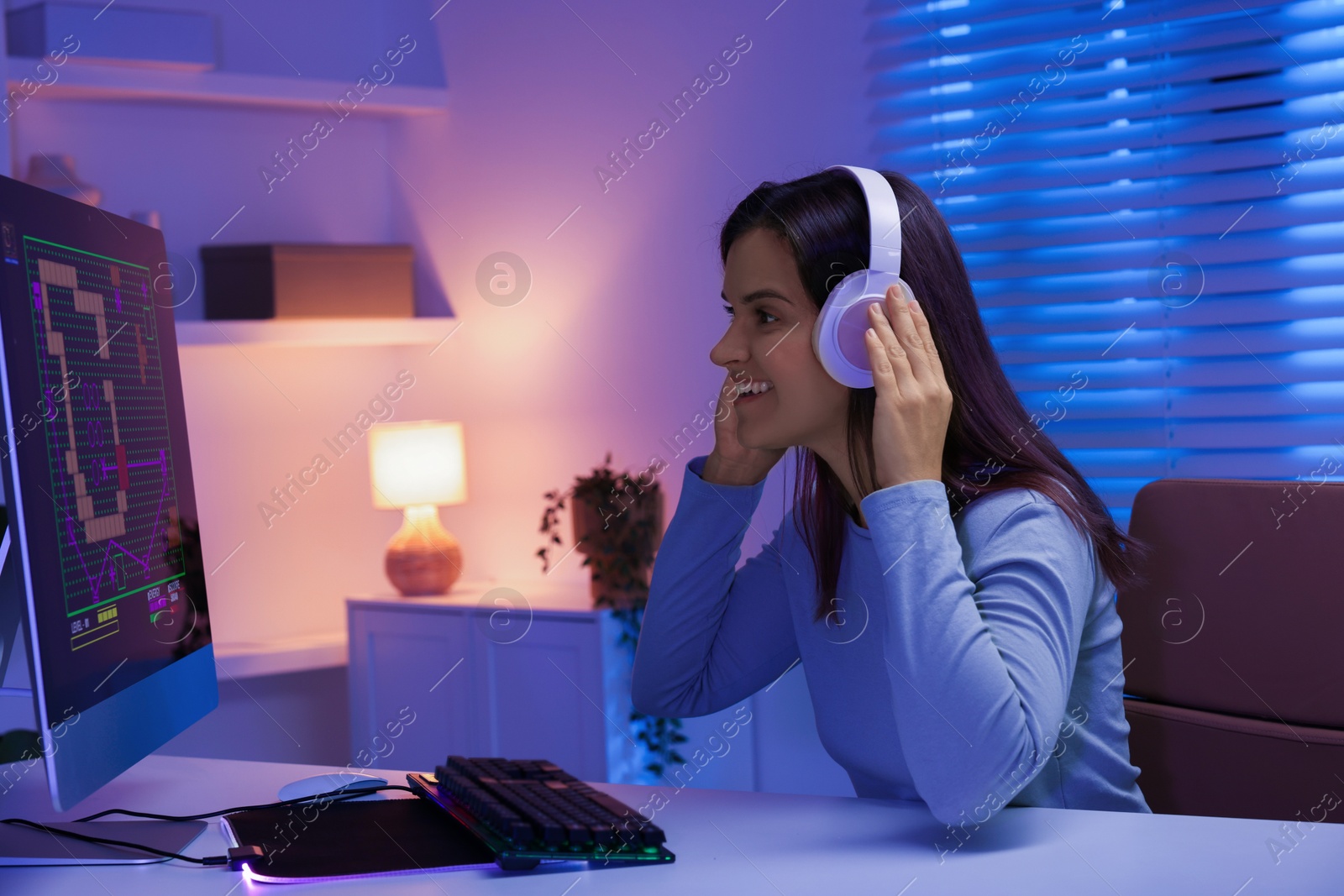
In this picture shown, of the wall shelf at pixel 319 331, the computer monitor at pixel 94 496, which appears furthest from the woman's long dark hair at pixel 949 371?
the wall shelf at pixel 319 331

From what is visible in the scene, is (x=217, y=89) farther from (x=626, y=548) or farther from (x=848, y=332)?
(x=848, y=332)

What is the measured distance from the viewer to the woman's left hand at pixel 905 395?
1.18 meters

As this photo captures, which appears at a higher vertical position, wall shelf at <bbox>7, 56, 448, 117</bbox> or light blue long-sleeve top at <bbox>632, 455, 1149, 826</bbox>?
wall shelf at <bbox>7, 56, 448, 117</bbox>

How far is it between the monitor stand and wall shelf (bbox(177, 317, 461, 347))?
1.96 m

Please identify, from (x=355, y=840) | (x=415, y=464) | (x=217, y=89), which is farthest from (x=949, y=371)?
(x=217, y=89)

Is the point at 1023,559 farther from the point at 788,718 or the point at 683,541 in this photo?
the point at 788,718

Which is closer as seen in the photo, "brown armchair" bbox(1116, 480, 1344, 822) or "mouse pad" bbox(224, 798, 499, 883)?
"mouse pad" bbox(224, 798, 499, 883)

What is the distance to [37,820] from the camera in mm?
1157

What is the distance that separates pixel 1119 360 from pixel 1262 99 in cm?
49

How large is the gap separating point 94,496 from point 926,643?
2.27 ft

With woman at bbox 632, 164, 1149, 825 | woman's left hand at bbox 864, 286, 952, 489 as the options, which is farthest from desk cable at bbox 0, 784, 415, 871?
woman's left hand at bbox 864, 286, 952, 489

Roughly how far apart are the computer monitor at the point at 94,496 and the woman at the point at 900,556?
0.56 metres

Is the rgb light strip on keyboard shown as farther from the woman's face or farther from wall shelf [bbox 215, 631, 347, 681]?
wall shelf [bbox 215, 631, 347, 681]

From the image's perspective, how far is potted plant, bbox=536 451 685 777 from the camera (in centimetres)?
286
